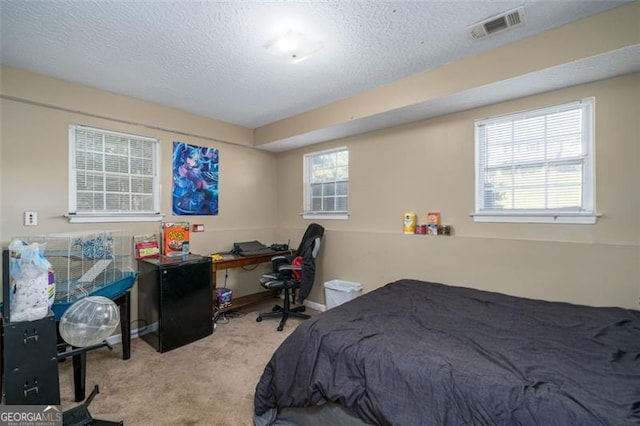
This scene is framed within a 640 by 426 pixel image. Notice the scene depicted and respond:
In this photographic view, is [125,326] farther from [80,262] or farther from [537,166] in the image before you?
[537,166]

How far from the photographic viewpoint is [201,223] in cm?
375

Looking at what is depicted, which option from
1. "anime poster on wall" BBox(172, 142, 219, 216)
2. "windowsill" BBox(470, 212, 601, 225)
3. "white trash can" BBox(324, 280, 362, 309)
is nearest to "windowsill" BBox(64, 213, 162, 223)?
"anime poster on wall" BBox(172, 142, 219, 216)

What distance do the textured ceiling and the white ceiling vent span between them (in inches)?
1.8

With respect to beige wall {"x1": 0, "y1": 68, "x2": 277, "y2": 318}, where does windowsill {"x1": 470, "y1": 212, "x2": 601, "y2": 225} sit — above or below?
below

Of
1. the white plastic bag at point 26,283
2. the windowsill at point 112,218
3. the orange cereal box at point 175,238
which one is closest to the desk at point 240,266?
→ the orange cereal box at point 175,238

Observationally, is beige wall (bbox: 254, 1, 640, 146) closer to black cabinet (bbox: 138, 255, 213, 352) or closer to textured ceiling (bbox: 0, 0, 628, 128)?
textured ceiling (bbox: 0, 0, 628, 128)

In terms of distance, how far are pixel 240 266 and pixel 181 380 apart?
153cm

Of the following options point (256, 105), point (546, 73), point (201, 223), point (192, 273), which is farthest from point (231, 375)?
point (546, 73)

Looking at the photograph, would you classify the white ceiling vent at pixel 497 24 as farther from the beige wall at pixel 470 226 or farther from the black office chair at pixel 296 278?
the black office chair at pixel 296 278

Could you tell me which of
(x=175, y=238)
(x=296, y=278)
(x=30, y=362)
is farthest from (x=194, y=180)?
(x=30, y=362)

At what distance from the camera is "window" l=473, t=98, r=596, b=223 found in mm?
2258

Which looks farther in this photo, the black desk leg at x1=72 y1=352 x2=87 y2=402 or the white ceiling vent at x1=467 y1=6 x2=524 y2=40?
the black desk leg at x1=72 y1=352 x2=87 y2=402

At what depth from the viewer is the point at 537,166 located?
2.46m

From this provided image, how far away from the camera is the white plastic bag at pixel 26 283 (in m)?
1.44
